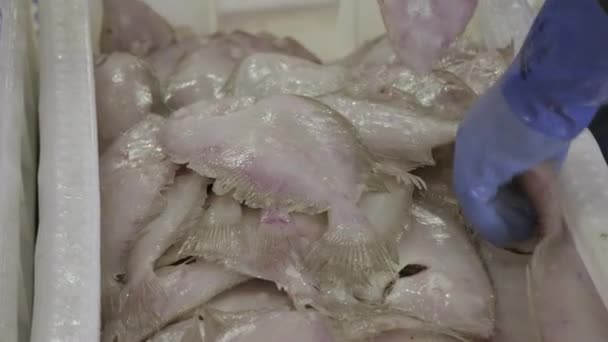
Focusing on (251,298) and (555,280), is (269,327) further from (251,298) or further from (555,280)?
(555,280)

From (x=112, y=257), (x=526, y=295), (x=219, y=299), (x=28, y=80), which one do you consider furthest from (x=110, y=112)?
(x=526, y=295)

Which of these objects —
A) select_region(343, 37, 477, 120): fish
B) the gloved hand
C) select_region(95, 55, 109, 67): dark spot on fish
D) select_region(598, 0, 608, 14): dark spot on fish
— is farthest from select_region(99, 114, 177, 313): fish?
select_region(598, 0, 608, 14): dark spot on fish

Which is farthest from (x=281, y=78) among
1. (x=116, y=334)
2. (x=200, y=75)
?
(x=116, y=334)

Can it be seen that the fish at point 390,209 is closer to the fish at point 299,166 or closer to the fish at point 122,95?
the fish at point 299,166

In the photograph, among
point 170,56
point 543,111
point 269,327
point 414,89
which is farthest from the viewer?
point 170,56

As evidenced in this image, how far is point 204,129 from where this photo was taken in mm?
1013

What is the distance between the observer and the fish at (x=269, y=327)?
32.9 inches

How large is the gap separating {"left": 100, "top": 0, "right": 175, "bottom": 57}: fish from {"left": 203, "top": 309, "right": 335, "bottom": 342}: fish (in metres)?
0.74

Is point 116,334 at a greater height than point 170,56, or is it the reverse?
point 170,56

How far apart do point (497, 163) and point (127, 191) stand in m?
0.52

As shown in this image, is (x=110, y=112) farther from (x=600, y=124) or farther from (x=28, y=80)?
(x=600, y=124)

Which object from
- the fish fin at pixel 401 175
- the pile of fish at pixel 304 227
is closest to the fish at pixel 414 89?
the pile of fish at pixel 304 227

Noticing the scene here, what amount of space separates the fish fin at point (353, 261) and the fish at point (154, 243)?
0.20m

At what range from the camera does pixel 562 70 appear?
0.69 m
